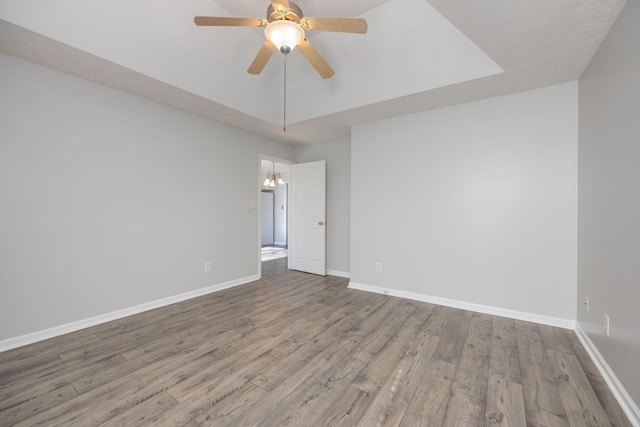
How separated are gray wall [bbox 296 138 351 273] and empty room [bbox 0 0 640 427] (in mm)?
646

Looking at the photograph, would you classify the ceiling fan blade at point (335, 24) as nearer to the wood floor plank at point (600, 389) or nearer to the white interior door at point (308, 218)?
the white interior door at point (308, 218)

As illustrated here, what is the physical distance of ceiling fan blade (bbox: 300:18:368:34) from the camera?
1913 mm

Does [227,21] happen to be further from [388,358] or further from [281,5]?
[388,358]

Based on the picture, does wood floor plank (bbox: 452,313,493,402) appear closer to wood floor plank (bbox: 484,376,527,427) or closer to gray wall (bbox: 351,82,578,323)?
wood floor plank (bbox: 484,376,527,427)

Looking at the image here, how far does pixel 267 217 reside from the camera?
29.2 feet

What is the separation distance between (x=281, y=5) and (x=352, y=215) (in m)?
2.88

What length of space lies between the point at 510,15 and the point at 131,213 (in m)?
4.05

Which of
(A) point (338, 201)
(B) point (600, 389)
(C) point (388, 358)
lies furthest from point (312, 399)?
(A) point (338, 201)

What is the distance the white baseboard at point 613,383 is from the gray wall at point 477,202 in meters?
0.53

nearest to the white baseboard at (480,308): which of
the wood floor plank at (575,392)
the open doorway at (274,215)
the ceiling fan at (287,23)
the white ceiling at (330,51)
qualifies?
the wood floor plank at (575,392)

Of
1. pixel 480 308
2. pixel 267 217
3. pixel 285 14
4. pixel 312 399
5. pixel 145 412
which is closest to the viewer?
pixel 145 412

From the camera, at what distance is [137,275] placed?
310 centimetres

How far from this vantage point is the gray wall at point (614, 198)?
1.55 metres

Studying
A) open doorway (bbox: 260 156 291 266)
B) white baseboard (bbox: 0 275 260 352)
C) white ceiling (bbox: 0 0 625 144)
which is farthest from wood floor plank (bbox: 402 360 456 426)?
open doorway (bbox: 260 156 291 266)
